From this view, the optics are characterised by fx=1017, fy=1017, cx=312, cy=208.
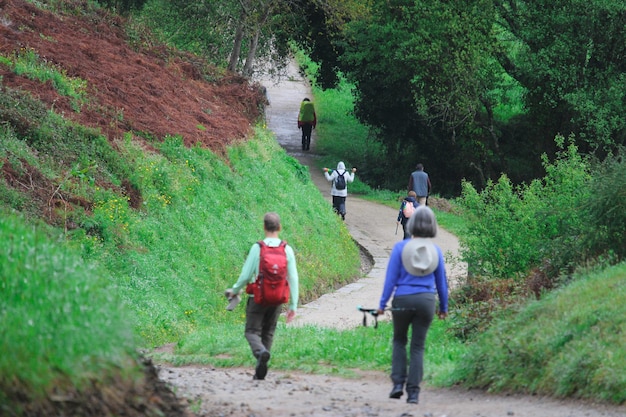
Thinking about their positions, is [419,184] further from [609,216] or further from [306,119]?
[306,119]

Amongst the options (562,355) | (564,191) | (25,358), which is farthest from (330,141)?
(25,358)

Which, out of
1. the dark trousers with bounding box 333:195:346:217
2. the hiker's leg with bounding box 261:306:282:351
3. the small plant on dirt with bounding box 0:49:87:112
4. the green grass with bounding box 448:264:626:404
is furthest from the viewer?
the dark trousers with bounding box 333:195:346:217

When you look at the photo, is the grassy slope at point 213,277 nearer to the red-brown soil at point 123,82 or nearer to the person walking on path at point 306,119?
the red-brown soil at point 123,82

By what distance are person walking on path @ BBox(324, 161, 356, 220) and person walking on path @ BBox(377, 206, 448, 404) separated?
58.2ft

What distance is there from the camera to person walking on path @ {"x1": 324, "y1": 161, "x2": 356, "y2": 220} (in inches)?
1068

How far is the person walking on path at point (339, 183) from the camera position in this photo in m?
27.1

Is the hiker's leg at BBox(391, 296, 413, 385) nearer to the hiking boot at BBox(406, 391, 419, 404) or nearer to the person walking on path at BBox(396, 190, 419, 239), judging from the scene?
the hiking boot at BBox(406, 391, 419, 404)

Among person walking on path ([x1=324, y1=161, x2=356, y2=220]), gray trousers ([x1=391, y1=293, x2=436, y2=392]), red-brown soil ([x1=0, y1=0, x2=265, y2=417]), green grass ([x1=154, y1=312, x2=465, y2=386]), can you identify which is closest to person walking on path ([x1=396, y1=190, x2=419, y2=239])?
person walking on path ([x1=324, y1=161, x2=356, y2=220])

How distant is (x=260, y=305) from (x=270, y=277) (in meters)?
A: 0.43

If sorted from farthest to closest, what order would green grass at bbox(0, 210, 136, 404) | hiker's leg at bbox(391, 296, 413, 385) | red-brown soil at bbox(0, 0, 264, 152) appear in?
red-brown soil at bbox(0, 0, 264, 152) < hiker's leg at bbox(391, 296, 413, 385) < green grass at bbox(0, 210, 136, 404)

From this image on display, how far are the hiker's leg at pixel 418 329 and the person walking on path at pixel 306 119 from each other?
34.4 metres

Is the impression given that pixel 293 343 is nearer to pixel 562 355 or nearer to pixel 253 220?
pixel 562 355

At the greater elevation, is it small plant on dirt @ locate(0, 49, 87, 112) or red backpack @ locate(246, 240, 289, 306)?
small plant on dirt @ locate(0, 49, 87, 112)

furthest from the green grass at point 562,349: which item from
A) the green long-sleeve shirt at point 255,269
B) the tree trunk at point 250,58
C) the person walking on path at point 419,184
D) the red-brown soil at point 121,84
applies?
the tree trunk at point 250,58
